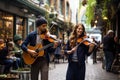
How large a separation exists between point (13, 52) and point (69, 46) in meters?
5.97

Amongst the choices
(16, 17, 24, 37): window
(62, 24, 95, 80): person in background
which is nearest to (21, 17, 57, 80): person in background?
(62, 24, 95, 80): person in background

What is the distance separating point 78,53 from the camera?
24.7 ft

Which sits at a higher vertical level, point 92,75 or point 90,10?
point 90,10

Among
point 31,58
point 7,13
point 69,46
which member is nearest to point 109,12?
point 7,13

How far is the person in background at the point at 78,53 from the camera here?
7.48 meters

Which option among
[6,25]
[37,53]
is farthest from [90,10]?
[37,53]

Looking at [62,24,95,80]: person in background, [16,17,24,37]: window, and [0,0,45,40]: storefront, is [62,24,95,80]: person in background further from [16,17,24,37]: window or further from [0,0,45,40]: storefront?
[16,17,24,37]: window

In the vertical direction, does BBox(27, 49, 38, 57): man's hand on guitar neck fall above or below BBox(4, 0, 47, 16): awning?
below

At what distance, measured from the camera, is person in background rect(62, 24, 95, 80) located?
748 cm

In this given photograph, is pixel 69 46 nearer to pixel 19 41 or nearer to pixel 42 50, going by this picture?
pixel 42 50

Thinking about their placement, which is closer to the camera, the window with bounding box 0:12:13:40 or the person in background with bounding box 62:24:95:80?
the person in background with bounding box 62:24:95:80

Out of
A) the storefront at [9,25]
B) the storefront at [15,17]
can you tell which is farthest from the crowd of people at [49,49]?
the storefront at [9,25]

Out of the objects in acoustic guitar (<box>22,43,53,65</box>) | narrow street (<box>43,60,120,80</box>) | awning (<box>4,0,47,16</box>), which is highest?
awning (<box>4,0,47,16</box>)

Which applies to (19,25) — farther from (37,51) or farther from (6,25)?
(37,51)
